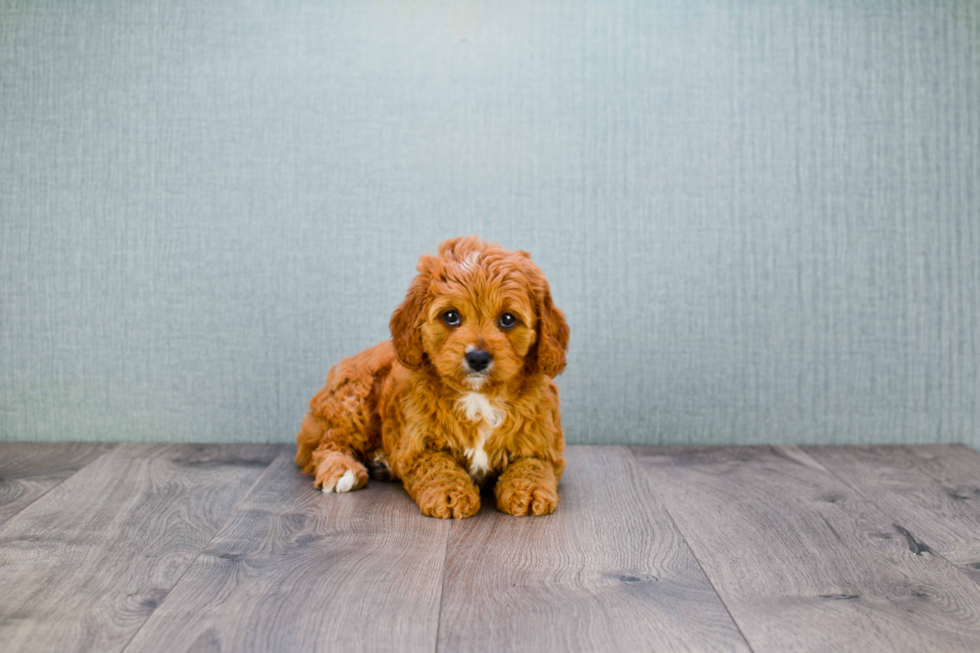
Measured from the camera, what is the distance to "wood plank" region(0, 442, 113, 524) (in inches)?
75.6

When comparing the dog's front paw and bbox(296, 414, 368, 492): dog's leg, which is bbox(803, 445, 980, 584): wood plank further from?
bbox(296, 414, 368, 492): dog's leg

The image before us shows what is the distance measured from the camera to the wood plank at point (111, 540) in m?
1.25

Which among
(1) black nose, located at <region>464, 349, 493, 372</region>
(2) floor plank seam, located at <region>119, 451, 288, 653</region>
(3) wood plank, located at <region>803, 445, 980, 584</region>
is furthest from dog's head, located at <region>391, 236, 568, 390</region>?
(3) wood plank, located at <region>803, 445, 980, 584</region>

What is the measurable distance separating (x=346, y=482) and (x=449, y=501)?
0.35m

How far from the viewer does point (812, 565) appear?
153cm

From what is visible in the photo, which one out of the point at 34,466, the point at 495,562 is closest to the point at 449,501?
the point at 495,562

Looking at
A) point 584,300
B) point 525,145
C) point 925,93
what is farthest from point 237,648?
point 925,93

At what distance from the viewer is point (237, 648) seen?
118 cm

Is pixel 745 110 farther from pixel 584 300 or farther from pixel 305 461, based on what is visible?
pixel 305 461

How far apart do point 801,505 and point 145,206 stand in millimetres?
2265

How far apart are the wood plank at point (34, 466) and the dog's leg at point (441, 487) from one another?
0.99 meters

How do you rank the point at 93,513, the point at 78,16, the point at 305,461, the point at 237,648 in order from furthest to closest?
the point at 78,16 < the point at 305,461 < the point at 93,513 < the point at 237,648

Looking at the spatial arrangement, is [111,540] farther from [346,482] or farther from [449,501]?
[449,501]

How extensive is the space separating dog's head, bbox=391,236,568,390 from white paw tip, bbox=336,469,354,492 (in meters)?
0.37
